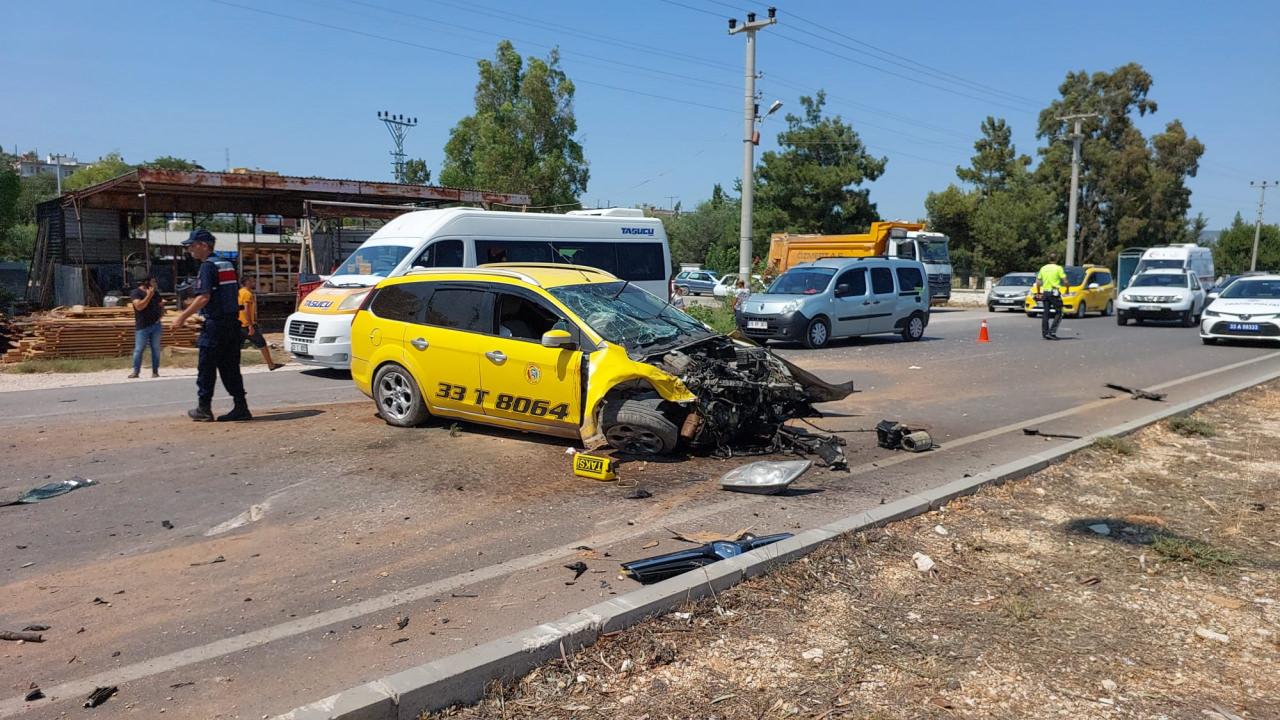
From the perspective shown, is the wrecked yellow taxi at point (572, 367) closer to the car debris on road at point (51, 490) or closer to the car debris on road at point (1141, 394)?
the car debris on road at point (51, 490)

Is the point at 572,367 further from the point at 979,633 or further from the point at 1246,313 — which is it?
the point at 1246,313

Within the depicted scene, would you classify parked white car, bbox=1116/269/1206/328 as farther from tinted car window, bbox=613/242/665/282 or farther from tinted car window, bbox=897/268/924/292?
tinted car window, bbox=613/242/665/282

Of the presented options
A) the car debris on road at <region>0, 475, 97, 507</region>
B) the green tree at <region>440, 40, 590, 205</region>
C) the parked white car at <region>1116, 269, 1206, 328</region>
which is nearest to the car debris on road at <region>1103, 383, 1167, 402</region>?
the car debris on road at <region>0, 475, 97, 507</region>

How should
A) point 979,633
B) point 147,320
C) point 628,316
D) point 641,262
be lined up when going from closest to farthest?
point 979,633 < point 628,316 < point 147,320 < point 641,262

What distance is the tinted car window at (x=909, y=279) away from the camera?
19625 mm

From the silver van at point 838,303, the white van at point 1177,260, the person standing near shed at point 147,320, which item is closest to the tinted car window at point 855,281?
the silver van at point 838,303

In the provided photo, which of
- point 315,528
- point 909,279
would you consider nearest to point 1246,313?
point 909,279

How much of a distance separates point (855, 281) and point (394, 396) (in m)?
12.4

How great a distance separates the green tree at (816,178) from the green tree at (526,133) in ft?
52.3

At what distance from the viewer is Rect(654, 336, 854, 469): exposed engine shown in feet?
23.3

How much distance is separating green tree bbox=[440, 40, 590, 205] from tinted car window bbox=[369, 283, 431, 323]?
98.5 feet

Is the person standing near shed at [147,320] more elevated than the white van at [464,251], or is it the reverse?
the white van at [464,251]

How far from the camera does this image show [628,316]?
7906 millimetres

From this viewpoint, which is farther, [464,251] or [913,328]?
[913,328]
